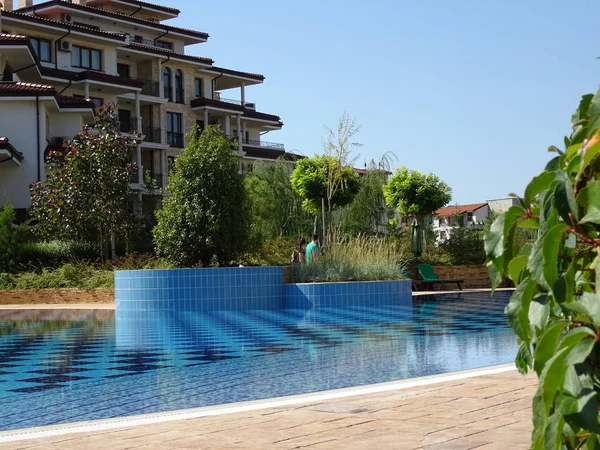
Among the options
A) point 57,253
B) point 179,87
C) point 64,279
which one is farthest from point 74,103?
point 64,279

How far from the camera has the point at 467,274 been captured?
25.9 m

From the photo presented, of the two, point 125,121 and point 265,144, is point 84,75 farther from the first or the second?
point 265,144

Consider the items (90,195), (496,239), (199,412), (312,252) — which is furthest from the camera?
(90,195)

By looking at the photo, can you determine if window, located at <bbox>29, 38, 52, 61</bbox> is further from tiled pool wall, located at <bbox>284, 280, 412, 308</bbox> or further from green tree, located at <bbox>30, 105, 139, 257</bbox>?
tiled pool wall, located at <bbox>284, 280, 412, 308</bbox>

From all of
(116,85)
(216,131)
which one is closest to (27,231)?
(216,131)

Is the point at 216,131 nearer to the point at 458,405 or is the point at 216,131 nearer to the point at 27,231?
the point at 27,231

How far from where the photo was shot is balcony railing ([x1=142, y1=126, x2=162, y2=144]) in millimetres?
43000

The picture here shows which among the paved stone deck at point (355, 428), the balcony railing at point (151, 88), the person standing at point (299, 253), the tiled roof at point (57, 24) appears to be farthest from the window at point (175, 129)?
the paved stone deck at point (355, 428)

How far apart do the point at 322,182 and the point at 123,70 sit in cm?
2203

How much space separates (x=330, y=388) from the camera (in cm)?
699

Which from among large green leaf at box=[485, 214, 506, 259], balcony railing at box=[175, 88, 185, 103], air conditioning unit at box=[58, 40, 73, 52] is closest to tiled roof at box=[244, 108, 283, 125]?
balcony railing at box=[175, 88, 185, 103]

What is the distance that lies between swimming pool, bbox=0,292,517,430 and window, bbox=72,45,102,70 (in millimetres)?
25777

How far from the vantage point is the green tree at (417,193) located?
28.0 meters

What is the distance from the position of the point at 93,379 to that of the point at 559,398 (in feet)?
24.7
